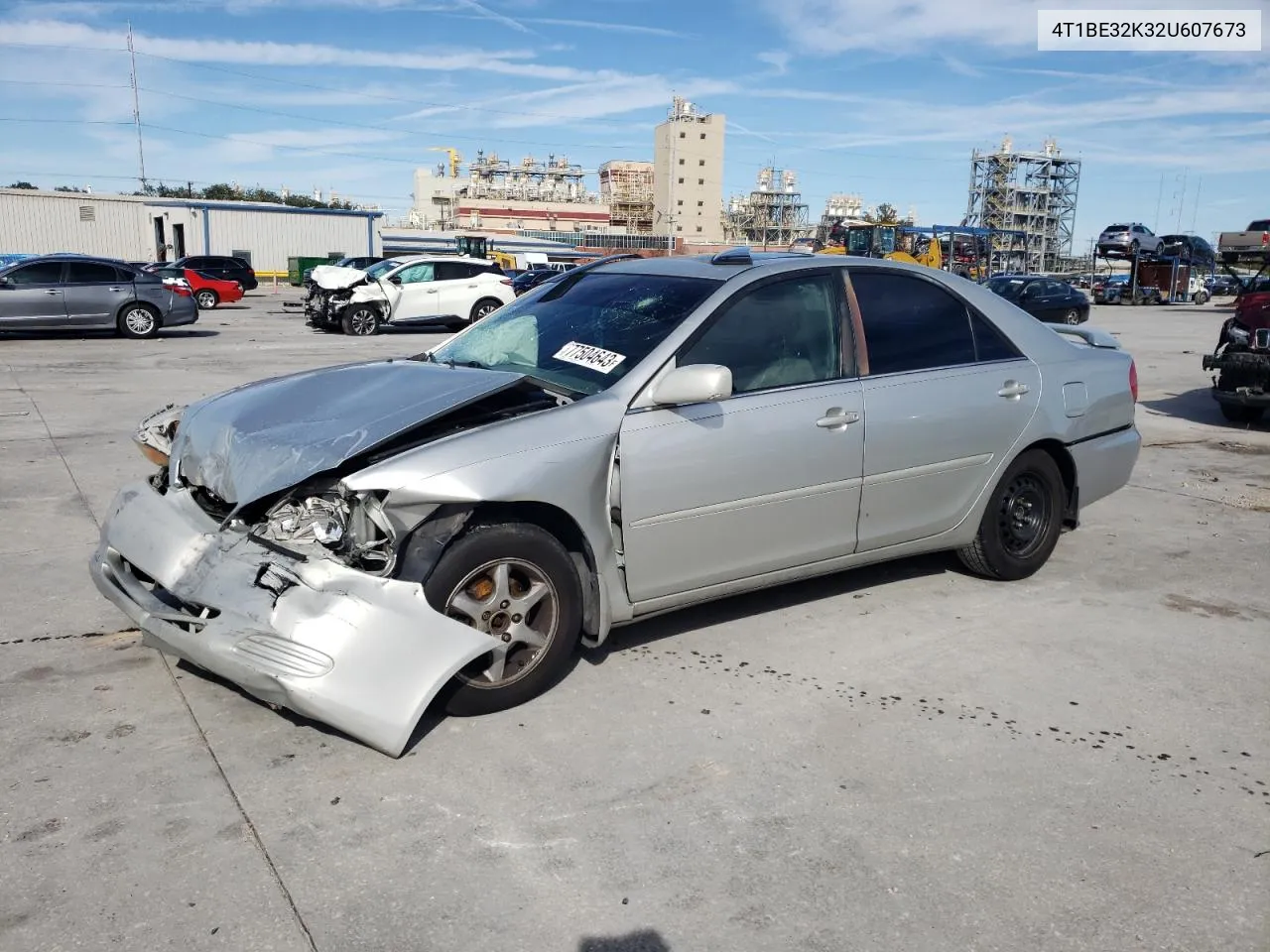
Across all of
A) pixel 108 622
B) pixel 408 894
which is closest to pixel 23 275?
pixel 108 622

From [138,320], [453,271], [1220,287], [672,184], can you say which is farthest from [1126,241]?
[672,184]

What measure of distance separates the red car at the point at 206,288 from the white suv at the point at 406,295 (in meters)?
10.9

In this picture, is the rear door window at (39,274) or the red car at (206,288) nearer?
the rear door window at (39,274)

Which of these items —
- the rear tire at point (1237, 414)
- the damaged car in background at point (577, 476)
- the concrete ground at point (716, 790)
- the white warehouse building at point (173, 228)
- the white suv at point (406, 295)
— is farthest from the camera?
the white warehouse building at point (173, 228)

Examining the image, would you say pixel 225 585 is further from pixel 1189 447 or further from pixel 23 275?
pixel 23 275

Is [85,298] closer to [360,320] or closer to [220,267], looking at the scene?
[360,320]

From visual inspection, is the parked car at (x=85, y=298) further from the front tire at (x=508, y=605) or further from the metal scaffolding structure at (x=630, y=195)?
the metal scaffolding structure at (x=630, y=195)

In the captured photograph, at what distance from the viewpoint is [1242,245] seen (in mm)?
13289

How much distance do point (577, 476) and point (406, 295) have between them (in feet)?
61.4

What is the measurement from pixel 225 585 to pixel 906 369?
3052mm

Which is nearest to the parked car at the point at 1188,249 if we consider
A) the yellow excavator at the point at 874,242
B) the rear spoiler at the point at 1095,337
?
the yellow excavator at the point at 874,242

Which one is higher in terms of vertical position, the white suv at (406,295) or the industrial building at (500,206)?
the industrial building at (500,206)

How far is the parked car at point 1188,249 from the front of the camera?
4816 centimetres

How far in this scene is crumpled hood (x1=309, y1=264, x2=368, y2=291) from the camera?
820 inches
